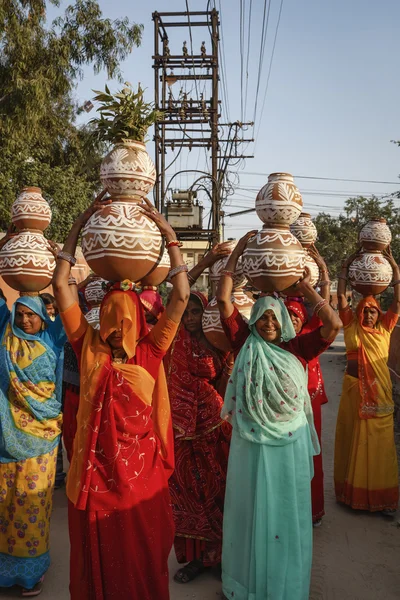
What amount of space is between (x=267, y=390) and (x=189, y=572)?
5.54 ft

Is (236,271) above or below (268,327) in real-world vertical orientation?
above

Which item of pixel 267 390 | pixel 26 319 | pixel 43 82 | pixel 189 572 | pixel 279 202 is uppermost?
pixel 43 82

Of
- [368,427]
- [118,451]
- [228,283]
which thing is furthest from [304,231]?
[118,451]

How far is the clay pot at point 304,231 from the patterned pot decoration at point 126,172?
2460 mm

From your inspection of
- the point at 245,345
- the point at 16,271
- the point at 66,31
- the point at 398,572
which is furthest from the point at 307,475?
the point at 66,31

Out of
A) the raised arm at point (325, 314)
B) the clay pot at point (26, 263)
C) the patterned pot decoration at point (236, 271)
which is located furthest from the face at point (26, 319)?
the raised arm at point (325, 314)

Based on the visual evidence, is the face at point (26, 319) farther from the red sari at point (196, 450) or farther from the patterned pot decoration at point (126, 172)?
the patterned pot decoration at point (126, 172)

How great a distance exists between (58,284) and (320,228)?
106ft

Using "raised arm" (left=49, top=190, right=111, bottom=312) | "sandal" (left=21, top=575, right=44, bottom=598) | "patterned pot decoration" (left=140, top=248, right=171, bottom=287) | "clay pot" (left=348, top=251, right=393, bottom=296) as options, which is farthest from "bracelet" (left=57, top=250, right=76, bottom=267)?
"clay pot" (left=348, top=251, right=393, bottom=296)

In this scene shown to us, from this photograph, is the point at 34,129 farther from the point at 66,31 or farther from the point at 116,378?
the point at 116,378

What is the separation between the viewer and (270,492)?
3346 mm

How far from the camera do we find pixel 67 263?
311cm

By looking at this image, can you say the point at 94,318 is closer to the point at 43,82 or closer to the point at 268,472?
the point at 268,472

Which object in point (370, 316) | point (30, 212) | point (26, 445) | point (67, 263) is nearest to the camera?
point (67, 263)
